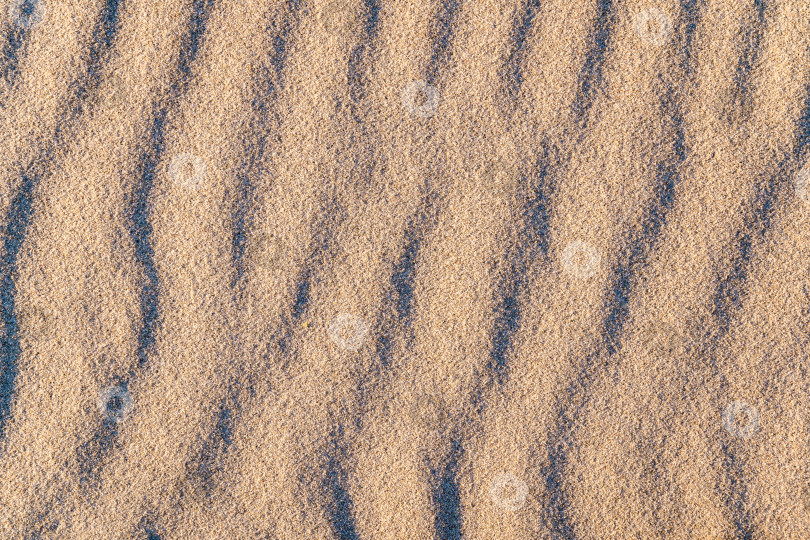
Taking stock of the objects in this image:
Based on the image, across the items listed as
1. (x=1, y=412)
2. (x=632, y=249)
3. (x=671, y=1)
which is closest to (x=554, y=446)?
(x=632, y=249)

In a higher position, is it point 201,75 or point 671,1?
point 671,1

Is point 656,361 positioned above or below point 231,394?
above

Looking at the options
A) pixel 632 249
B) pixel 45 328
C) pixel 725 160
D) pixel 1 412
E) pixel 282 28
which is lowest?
pixel 1 412

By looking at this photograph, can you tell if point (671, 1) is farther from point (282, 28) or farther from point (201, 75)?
point (201, 75)

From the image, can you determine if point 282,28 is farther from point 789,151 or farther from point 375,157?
point 789,151

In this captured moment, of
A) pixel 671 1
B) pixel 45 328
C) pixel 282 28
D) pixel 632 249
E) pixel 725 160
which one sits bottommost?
pixel 45 328

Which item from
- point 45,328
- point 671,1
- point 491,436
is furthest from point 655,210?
point 45,328
